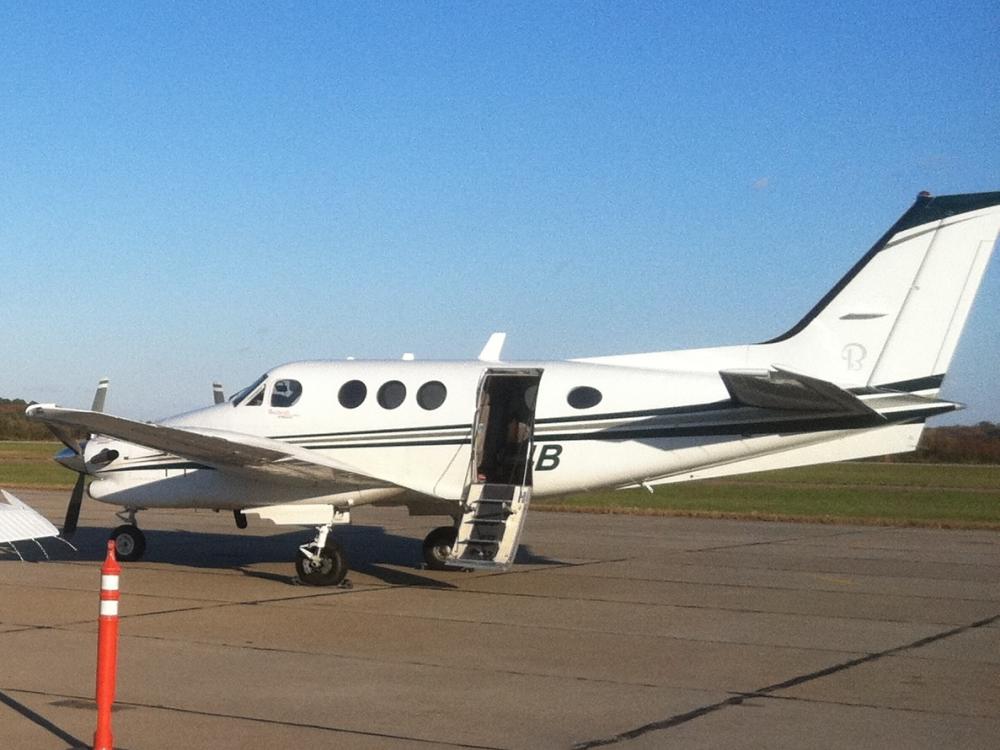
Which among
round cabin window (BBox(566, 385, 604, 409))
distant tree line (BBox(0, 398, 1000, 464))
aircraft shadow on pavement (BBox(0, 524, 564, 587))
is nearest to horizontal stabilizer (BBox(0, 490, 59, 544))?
aircraft shadow on pavement (BBox(0, 524, 564, 587))

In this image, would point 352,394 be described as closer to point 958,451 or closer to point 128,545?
point 128,545

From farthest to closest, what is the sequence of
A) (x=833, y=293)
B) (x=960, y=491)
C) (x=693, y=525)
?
(x=960, y=491)
(x=693, y=525)
(x=833, y=293)

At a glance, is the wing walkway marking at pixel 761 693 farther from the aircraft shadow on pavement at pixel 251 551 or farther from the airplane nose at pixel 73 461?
the airplane nose at pixel 73 461

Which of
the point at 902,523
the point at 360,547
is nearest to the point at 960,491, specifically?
the point at 902,523

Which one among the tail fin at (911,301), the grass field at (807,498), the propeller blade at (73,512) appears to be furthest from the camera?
the grass field at (807,498)

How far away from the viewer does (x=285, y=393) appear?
17156mm

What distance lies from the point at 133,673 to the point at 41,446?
242 ft

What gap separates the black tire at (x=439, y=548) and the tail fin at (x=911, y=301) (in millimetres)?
5320

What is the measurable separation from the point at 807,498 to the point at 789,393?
26471 mm

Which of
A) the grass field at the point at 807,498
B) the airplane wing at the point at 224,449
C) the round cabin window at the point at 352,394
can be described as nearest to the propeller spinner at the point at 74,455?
the airplane wing at the point at 224,449

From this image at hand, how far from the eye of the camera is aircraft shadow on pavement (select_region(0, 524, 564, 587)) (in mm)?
17875

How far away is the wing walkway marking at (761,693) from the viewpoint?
7.98 meters

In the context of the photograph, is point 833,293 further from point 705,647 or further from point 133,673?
point 133,673

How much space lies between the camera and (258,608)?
45.0 ft
